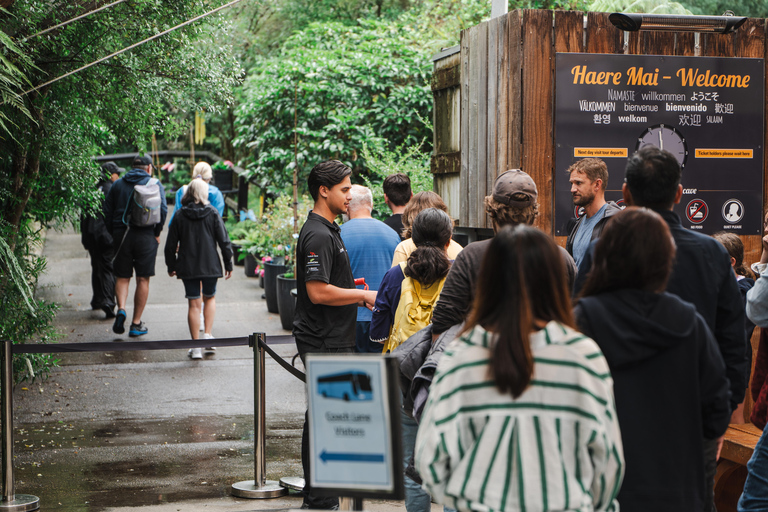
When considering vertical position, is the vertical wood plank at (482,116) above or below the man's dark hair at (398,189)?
above

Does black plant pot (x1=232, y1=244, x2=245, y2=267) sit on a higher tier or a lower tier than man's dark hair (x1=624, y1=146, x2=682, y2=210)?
lower

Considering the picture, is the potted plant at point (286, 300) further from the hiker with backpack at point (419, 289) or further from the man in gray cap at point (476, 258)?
the man in gray cap at point (476, 258)

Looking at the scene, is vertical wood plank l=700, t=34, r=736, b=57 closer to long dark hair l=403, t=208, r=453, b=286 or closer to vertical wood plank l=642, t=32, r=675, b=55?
vertical wood plank l=642, t=32, r=675, b=55

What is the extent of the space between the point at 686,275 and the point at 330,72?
36.0ft

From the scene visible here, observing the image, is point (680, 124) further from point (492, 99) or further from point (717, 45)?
point (492, 99)

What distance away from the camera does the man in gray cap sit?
12.2 feet

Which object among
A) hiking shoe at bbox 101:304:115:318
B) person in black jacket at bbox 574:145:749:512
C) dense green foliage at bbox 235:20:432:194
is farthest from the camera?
dense green foliage at bbox 235:20:432:194

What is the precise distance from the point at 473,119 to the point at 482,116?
175mm

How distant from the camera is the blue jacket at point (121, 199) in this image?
10.2 metres

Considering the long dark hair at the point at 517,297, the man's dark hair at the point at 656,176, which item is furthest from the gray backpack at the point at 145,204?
the long dark hair at the point at 517,297

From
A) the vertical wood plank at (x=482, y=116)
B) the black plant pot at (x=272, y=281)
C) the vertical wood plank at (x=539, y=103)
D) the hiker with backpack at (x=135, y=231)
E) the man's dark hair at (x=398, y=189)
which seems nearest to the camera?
the vertical wood plank at (x=539, y=103)

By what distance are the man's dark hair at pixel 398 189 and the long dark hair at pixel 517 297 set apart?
4144 millimetres

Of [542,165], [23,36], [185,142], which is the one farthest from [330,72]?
[185,142]

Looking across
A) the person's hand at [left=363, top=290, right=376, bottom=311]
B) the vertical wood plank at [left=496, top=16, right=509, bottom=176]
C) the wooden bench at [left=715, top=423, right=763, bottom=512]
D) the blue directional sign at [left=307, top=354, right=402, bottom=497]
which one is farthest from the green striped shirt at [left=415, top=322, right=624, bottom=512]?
the vertical wood plank at [left=496, top=16, right=509, bottom=176]
